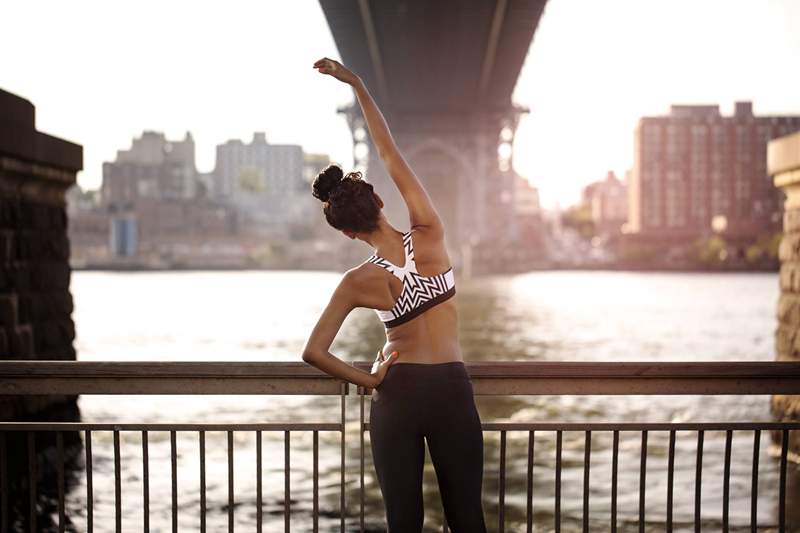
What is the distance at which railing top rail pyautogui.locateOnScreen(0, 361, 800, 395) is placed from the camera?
4309 mm

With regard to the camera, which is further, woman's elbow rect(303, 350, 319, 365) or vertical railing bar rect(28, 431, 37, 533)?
vertical railing bar rect(28, 431, 37, 533)

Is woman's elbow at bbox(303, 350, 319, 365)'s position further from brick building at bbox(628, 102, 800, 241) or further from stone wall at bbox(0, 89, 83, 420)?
brick building at bbox(628, 102, 800, 241)

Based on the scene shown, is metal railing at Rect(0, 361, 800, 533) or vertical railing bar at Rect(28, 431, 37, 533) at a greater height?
metal railing at Rect(0, 361, 800, 533)

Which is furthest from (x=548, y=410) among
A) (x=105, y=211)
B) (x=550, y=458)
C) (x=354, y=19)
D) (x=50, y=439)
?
(x=105, y=211)

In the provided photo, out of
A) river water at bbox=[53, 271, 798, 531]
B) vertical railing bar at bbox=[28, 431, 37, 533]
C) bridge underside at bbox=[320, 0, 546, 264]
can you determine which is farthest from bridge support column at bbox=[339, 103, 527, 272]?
vertical railing bar at bbox=[28, 431, 37, 533]

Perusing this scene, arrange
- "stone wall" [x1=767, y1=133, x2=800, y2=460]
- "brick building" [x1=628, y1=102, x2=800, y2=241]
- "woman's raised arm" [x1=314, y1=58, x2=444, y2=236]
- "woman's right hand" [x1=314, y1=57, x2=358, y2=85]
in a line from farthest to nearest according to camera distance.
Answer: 1. "brick building" [x1=628, y1=102, x2=800, y2=241]
2. "stone wall" [x1=767, y1=133, x2=800, y2=460]
3. "woman's right hand" [x1=314, y1=57, x2=358, y2=85]
4. "woman's raised arm" [x1=314, y1=58, x2=444, y2=236]

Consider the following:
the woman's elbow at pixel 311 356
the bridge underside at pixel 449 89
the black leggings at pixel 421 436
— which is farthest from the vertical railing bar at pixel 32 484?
the bridge underside at pixel 449 89

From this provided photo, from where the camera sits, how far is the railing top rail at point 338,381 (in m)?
4.31

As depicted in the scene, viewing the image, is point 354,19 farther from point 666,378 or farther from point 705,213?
point 705,213

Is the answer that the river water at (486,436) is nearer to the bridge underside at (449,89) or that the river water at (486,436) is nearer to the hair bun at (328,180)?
the hair bun at (328,180)

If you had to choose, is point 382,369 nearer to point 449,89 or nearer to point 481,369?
point 481,369

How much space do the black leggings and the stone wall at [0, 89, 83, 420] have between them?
5522 mm

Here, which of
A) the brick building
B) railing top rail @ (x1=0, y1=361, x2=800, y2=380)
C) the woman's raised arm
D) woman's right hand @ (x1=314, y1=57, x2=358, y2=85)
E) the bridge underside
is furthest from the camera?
the brick building

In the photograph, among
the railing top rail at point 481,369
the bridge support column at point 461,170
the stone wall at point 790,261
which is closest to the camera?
the railing top rail at point 481,369
